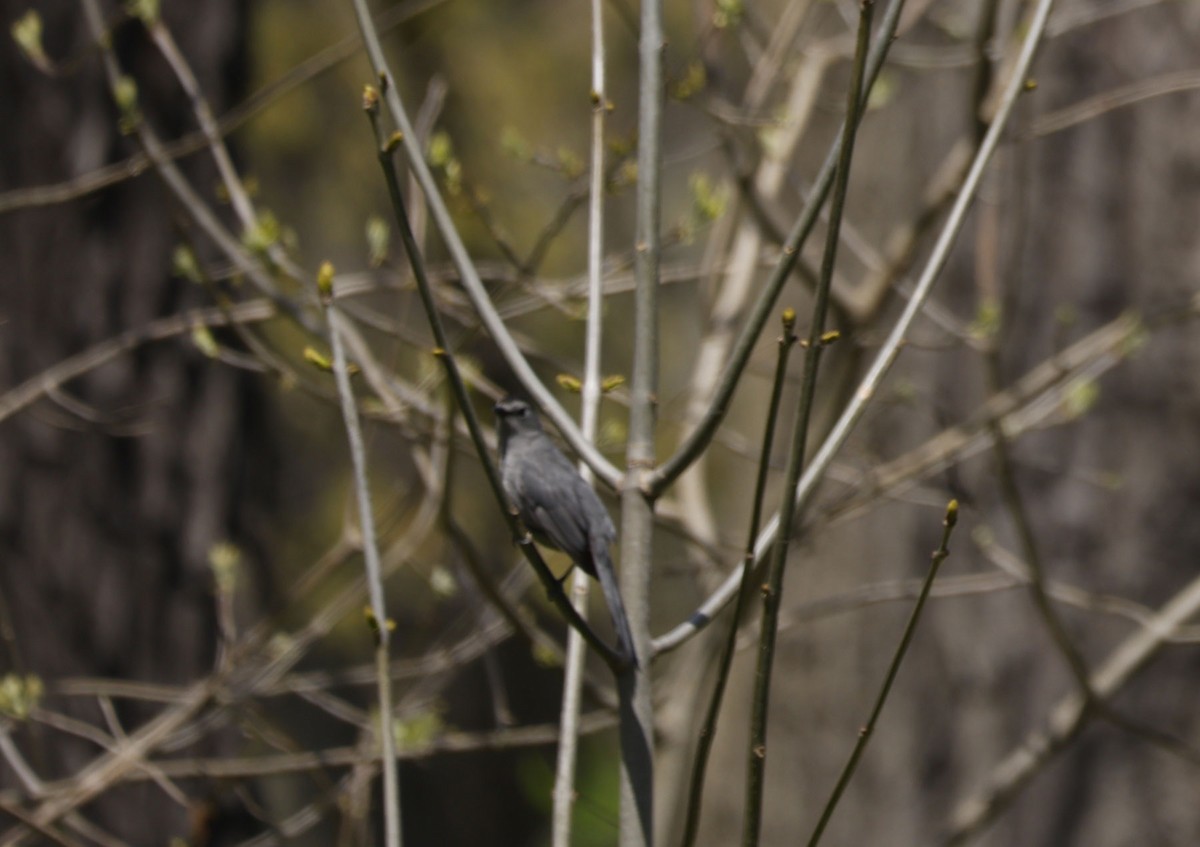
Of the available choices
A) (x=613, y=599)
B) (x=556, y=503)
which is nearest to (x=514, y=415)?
(x=556, y=503)

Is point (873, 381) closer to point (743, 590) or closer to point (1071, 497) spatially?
point (743, 590)

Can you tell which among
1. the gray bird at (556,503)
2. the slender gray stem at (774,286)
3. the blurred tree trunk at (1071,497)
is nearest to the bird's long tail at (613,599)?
the gray bird at (556,503)

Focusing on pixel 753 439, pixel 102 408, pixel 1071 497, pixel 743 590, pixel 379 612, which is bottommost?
pixel 379 612

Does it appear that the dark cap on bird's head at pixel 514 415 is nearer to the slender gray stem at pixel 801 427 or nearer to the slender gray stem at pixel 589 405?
the slender gray stem at pixel 589 405

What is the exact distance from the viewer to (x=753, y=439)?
17.9ft

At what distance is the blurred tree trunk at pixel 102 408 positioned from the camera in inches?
172

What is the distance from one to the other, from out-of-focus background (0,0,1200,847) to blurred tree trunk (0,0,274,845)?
0.01m

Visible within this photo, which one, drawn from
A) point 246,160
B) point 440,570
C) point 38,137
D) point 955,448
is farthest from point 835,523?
point 38,137

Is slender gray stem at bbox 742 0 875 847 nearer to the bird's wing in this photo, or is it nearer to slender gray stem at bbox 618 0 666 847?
slender gray stem at bbox 618 0 666 847

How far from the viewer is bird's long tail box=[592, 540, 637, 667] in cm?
192

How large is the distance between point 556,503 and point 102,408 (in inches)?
88.9

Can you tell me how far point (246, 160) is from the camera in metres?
4.82

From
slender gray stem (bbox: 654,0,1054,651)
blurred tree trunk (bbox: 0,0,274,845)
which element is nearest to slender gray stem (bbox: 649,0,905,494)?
slender gray stem (bbox: 654,0,1054,651)

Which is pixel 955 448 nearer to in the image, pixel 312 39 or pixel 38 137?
pixel 38 137
